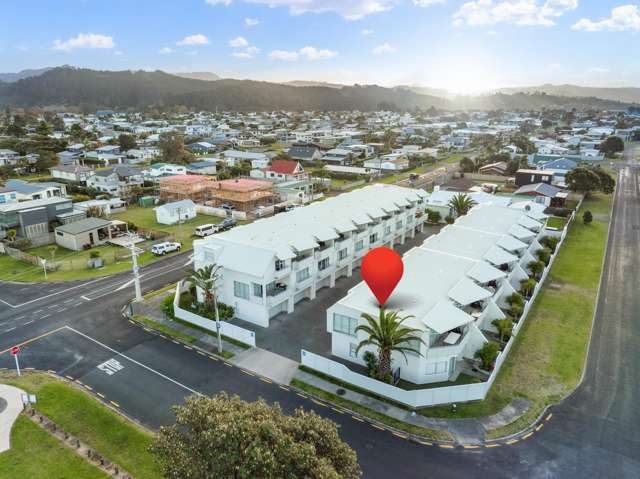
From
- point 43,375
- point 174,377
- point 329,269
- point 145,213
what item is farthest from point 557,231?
point 145,213

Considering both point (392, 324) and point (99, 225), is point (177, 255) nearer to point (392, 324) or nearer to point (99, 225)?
point (99, 225)

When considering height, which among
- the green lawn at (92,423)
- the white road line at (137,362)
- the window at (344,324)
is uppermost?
the window at (344,324)

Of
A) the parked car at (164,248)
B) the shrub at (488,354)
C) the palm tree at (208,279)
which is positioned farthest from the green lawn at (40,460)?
the parked car at (164,248)

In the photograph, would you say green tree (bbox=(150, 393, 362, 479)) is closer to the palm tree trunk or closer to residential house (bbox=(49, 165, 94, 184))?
the palm tree trunk

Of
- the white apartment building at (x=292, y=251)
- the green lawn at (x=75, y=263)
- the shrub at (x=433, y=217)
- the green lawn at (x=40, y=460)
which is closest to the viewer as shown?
the green lawn at (x=40, y=460)

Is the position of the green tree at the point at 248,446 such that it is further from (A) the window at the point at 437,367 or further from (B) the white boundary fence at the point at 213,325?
(B) the white boundary fence at the point at 213,325

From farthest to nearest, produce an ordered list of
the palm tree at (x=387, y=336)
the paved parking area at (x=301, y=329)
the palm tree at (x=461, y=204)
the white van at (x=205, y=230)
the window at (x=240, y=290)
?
the palm tree at (x=461, y=204), the white van at (x=205, y=230), the window at (x=240, y=290), the paved parking area at (x=301, y=329), the palm tree at (x=387, y=336)
